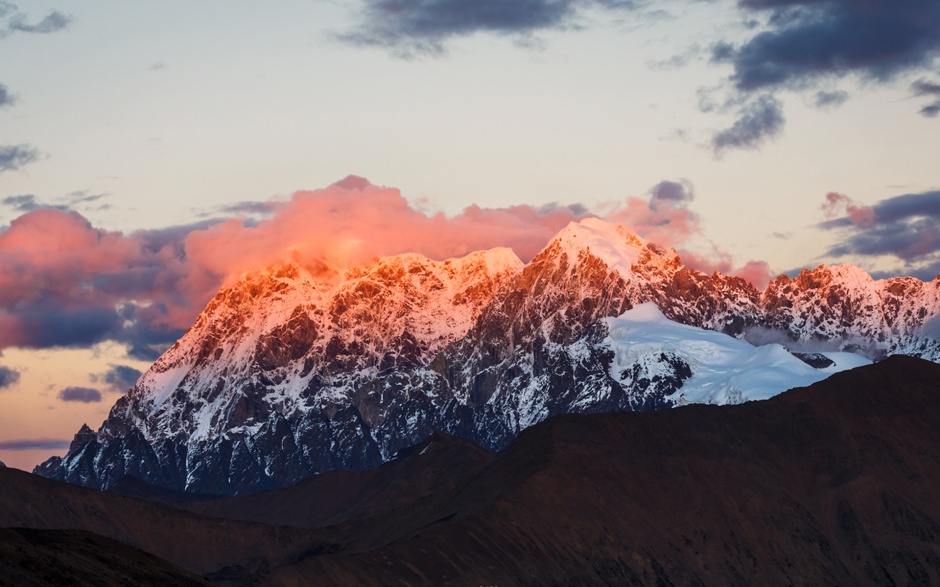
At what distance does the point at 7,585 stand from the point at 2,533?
22.5 metres

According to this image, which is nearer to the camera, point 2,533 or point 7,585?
point 7,585

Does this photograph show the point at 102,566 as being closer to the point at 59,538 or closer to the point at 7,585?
the point at 59,538

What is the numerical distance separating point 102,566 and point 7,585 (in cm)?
2429

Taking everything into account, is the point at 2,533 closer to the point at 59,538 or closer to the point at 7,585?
the point at 59,538

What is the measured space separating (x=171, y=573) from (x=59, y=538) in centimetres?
1222

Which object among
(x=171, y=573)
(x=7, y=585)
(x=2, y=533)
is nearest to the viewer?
(x=7, y=585)

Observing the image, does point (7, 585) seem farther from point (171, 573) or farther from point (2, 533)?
point (171, 573)

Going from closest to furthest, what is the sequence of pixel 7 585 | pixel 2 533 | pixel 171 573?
→ pixel 7 585 → pixel 2 533 → pixel 171 573

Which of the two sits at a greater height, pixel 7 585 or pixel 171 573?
pixel 7 585

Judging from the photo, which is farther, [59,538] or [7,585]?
[59,538]

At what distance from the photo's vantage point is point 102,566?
179500 millimetres

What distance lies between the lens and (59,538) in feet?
612

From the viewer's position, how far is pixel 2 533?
6973 inches

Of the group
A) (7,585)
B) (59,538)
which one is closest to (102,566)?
(59,538)
